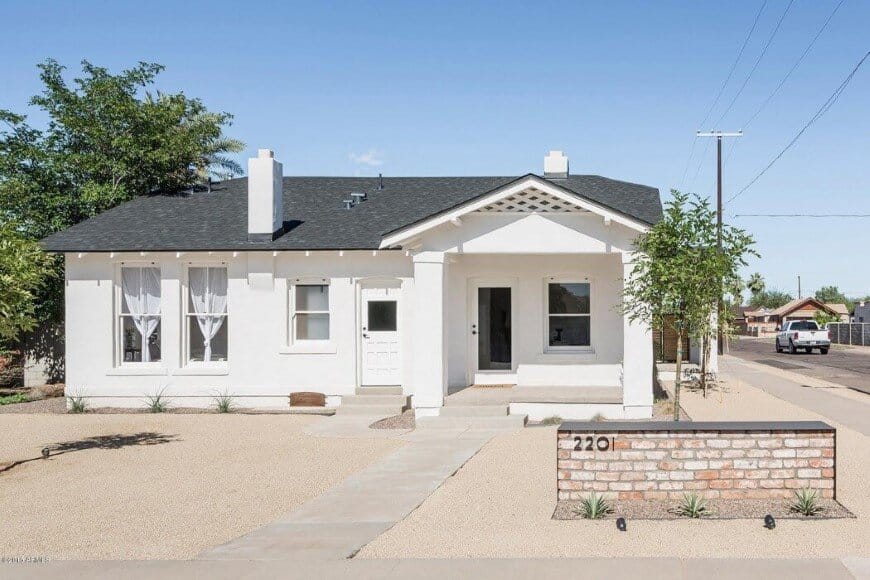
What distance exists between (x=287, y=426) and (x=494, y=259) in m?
6.02

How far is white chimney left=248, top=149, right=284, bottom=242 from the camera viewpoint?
19281 millimetres

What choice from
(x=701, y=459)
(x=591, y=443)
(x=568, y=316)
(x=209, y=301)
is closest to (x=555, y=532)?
(x=591, y=443)

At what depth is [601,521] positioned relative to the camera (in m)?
8.24

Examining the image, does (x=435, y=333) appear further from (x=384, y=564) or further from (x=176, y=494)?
(x=384, y=564)

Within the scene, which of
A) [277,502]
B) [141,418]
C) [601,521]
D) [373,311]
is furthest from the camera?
[373,311]

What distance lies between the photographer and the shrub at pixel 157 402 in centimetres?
1866

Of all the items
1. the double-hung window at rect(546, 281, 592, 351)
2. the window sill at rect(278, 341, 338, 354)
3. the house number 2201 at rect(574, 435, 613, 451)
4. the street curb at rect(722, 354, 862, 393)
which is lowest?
the street curb at rect(722, 354, 862, 393)

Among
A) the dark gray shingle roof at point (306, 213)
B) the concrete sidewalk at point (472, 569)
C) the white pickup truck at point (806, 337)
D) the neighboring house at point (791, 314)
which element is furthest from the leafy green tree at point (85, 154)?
the neighboring house at point (791, 314)

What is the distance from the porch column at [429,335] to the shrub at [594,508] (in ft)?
26.4

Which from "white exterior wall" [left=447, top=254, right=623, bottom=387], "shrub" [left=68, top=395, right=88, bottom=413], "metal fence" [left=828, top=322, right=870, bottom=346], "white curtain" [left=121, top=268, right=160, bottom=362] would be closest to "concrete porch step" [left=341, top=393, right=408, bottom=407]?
"white exterior wall" [left=447, top=254, right=623, bottom=387]

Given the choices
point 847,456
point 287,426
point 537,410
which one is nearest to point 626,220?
point 537,410

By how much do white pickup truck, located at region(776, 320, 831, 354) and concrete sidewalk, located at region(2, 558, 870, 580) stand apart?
43.5m

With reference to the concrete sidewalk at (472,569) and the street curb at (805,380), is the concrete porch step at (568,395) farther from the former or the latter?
the concrete sidewalk at (472,569)

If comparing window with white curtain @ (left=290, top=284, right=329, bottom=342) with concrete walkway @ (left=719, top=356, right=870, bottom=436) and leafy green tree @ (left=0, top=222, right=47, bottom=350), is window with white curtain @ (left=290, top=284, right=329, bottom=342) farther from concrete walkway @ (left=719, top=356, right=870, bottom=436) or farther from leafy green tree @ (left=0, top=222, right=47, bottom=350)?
concrete walkway @ (left=719, top=356, right=870, bottom=436)
